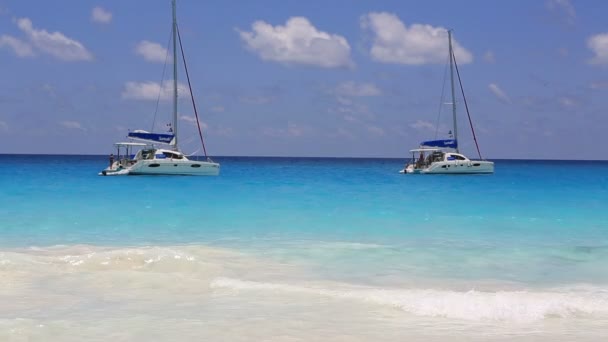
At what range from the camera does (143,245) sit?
43.6 feet

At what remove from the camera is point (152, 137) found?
48.2 metres

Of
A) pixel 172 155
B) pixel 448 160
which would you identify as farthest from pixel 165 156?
pixel 448 160

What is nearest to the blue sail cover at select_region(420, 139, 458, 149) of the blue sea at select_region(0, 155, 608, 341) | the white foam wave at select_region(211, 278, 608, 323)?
the blue sea at select_region(0, 155, 608, 341)

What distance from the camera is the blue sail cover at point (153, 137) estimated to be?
48062 millimetres

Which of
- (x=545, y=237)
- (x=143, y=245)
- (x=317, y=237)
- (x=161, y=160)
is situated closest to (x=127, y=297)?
(x=143, y=245)

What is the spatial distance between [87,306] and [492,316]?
444 centimetres

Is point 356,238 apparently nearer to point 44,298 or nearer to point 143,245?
point 143,245

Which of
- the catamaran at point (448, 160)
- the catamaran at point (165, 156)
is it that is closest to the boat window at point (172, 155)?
the catamaran at point (165, 156)

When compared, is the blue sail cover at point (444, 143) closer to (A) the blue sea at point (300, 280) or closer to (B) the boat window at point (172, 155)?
(B) the boat window at point (172, 155)

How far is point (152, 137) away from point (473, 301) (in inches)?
1697

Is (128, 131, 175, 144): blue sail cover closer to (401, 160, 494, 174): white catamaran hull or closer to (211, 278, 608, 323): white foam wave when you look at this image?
(401, 160, 494, 174): white catamaran hull

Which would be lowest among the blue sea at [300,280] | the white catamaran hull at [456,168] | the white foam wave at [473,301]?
the blue sea at [300,280]

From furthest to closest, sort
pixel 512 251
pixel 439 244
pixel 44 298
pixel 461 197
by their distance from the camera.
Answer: pixel 461 197, pixel 439 244, pixel 512 251, pixel 44 298

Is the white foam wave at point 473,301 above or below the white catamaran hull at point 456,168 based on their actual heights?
below
